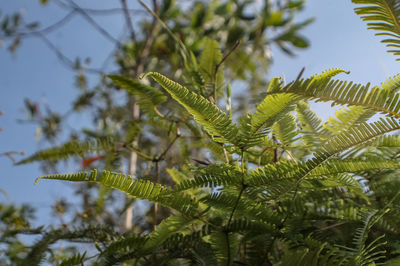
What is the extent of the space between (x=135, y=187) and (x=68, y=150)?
307 millimetres

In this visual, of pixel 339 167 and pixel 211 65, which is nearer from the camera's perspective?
pixel 339 167

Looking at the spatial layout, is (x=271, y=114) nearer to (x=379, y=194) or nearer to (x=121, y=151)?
(x=379, y=194)

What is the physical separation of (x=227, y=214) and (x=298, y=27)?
3.29m

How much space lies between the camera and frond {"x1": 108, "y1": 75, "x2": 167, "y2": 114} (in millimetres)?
550

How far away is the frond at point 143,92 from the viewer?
550 millimetres

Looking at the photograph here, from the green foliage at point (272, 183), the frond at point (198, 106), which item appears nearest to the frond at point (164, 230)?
the green foliage at point (272, 183)

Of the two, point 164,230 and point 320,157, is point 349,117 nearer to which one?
point 320,157

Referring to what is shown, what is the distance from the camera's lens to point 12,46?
3170 millimetres

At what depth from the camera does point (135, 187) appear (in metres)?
0.35

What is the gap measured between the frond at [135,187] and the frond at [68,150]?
0.78 feet

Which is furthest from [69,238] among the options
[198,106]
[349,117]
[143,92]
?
[349,117]

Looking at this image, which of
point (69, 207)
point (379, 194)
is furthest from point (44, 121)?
point (379, 194)

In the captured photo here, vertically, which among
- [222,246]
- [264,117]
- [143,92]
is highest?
[143,92]

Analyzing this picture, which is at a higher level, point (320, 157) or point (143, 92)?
point (143, 92)
